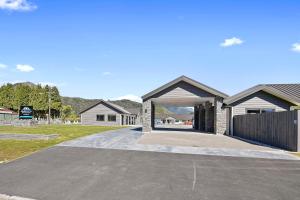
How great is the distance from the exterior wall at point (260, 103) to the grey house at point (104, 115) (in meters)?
36.8

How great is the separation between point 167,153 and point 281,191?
7408mm

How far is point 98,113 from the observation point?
62.8 meters

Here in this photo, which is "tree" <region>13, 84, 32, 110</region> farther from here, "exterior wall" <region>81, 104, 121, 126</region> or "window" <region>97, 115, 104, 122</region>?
"window" <region>97, 115, 104, 122</region>

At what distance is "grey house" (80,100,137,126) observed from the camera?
61.6 metres

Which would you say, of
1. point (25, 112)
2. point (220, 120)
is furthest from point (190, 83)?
point (25, 112)

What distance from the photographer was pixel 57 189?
7805mm

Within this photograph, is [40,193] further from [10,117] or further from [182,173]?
[10,117]

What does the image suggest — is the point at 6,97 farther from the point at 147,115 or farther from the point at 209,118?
the point at 209,118

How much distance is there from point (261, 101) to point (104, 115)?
40.7 m

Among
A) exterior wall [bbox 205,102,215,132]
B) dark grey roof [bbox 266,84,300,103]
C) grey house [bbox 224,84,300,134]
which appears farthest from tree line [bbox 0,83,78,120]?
dark grey roof [bbox 266,84,300,103]

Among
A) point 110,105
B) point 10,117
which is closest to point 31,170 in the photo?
point 110,105

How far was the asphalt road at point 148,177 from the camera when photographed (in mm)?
7434

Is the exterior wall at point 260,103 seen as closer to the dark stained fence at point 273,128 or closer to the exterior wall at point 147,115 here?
the dark stained fence at point 273,128

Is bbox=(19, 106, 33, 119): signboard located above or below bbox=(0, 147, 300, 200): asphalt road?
above
